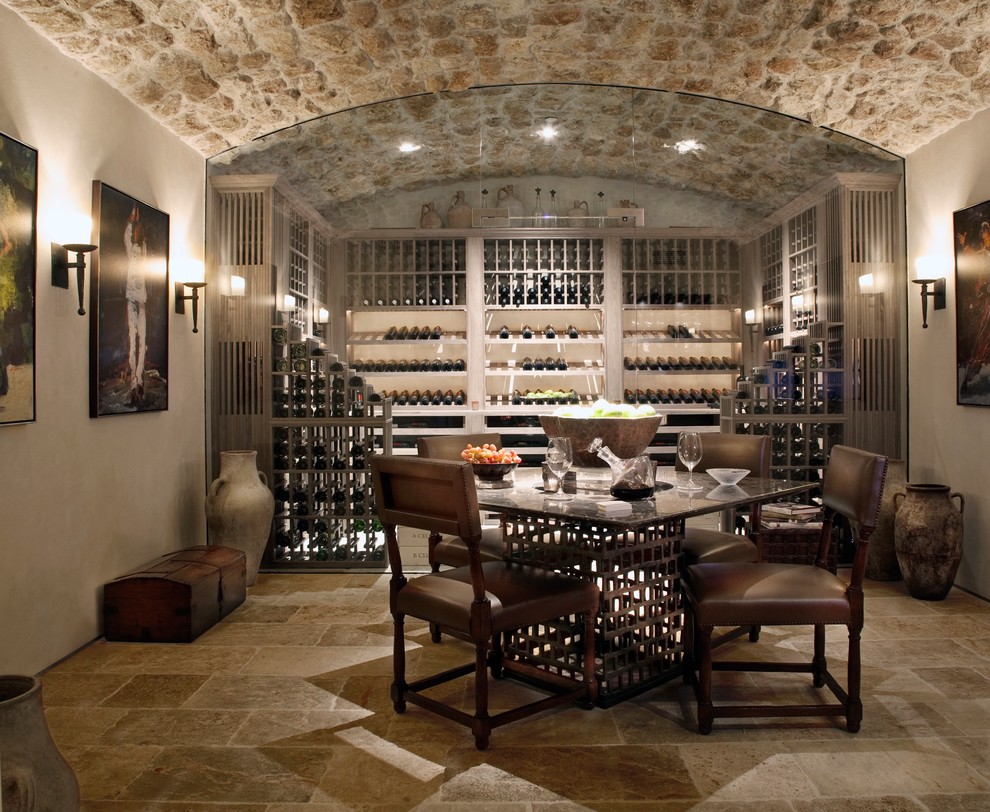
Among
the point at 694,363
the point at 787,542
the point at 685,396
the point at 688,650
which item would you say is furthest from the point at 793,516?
the point at 688,650

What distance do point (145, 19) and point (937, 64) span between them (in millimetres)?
3951

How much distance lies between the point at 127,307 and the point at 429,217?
8.35 ft

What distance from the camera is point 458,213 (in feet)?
19.4

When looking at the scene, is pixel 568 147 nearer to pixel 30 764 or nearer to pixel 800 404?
pixel 800 404

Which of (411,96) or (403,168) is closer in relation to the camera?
(411,96)

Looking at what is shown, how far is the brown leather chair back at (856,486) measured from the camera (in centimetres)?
271

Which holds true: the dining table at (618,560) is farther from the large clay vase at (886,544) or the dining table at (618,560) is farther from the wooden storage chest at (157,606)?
the large clay vase at (886,544)

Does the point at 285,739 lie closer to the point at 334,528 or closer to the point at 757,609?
the point at 757,609

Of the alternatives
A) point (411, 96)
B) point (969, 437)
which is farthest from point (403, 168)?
point (969, 437)

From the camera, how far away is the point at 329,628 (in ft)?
13.2

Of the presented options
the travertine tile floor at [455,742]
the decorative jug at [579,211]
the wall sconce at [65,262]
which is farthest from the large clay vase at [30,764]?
the decorative jug at [579,211]

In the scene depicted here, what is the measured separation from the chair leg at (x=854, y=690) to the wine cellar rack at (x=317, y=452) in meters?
3.23

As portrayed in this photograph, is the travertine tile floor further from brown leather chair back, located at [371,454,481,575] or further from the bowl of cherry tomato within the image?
the bowl of cherry tomato

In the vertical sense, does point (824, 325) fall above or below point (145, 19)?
below
